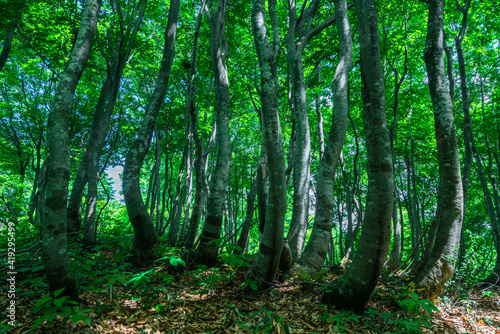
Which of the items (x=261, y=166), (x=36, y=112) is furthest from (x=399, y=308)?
(x=36, y=112)

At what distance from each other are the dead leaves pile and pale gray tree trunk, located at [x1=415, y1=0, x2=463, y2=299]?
481mm

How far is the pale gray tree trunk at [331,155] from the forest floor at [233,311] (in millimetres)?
952

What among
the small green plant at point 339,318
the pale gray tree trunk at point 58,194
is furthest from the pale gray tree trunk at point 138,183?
the small green plant at point 339,318

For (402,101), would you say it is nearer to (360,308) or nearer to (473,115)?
(473,115)

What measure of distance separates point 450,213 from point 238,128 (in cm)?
1370

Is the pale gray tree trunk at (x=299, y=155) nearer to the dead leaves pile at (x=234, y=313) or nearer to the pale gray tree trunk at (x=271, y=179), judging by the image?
the dead leaves pile at (x=234, y=313)

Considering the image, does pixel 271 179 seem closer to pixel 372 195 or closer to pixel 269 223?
pixel 269 223

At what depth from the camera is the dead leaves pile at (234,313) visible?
313 cm

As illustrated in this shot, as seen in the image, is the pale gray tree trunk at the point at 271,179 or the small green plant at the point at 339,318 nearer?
the small green plant at the point at 339,318

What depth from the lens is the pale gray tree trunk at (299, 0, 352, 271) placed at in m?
5.38

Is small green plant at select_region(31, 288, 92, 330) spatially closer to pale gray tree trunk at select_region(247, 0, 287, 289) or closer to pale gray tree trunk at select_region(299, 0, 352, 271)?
pale gray tree trunk at select_region(247, 0, 287, 289)

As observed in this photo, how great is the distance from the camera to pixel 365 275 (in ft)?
11.3

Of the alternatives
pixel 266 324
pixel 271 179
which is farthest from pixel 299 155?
pixel 266 324

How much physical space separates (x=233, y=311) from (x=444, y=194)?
14.0 feet
